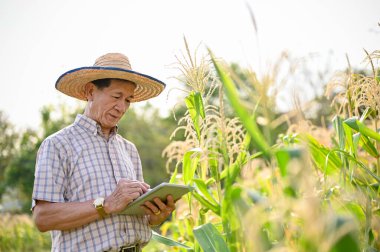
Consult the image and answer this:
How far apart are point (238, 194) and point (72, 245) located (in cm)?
152

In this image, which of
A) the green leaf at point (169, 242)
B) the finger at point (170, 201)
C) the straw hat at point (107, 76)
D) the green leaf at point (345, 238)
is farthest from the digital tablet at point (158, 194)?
the green leaf at point (345, 238)

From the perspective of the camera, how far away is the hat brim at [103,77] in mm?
2793

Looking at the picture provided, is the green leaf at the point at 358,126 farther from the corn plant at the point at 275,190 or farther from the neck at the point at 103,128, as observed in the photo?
the neck at the point at 103,128

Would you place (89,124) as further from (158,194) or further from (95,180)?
(158,194)

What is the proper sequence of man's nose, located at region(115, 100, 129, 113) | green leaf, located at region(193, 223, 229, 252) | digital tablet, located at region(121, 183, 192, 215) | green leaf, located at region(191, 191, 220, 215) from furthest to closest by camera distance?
man's nose, located at region(115, 100, 129, 113), green leaf, located at region(191, 191, 220, 215), digital tablet, located at region(121, 183, 192, 215), green leaf, located at region(193, 223, 229, 252)

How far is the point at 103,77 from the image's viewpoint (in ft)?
9.29

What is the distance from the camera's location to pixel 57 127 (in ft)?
66.1

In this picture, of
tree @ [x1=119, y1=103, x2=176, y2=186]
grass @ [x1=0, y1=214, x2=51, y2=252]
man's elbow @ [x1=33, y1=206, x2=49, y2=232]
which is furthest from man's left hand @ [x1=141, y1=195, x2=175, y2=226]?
tree @ [x1=119, y1=103, x2=176, y2=186]

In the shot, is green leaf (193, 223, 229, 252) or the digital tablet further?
the digital tablet

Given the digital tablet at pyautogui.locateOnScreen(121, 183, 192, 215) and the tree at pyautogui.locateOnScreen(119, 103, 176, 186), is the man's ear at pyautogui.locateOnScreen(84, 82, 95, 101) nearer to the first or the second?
the digital tablet at pyautogui.locateOnScreen(121, 183, 192, 215)

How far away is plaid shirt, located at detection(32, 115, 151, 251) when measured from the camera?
2.39 metres

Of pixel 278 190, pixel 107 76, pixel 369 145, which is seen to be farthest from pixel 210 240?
pixel 107 76

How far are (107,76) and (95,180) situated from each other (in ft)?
2.30

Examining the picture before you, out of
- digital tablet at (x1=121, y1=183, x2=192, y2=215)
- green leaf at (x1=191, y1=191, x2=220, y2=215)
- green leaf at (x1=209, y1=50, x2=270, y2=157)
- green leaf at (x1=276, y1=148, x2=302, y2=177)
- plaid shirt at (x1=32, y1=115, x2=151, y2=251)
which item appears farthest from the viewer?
green leaf at (x1=191, y1=191, x2=220, y2=215)
